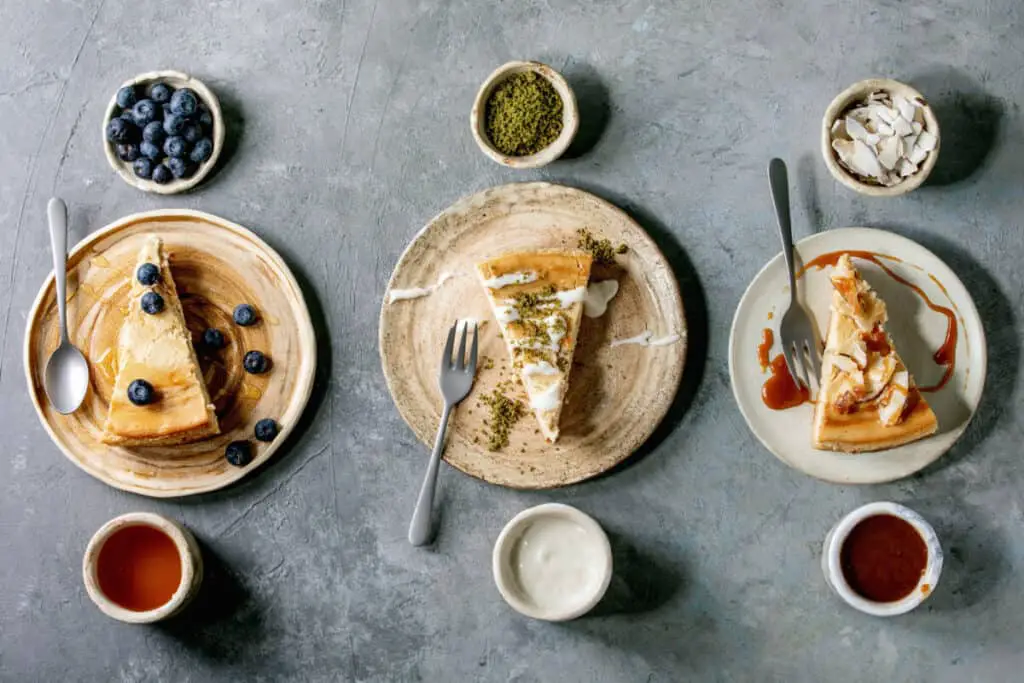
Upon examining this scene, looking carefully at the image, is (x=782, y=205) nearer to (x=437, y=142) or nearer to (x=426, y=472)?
(x=437, y=142)

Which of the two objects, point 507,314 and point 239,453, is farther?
point 239,453

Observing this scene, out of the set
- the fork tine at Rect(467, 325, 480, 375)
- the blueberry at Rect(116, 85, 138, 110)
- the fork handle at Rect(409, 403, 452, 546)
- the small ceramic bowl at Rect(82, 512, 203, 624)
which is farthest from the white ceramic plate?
the blueberry at Rect(116, 85, 138, 110)

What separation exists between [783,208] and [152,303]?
1.84 m

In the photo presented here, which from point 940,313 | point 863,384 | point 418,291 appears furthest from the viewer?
point 418,291

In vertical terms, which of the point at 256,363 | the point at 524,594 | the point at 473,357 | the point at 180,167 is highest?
the point at 180,167

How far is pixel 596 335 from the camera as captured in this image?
2.86m

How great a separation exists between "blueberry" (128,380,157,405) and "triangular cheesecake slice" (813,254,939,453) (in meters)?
1.91

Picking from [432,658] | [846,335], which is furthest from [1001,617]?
[432,658]

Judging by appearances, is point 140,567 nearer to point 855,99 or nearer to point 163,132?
point 163,132

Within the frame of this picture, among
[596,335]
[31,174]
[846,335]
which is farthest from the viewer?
[31,174]

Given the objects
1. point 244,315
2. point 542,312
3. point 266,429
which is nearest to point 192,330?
point 244,315

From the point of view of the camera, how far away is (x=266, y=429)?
2.92 m

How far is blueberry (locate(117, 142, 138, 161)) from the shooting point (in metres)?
2.95

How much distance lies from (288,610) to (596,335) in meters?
1.27
